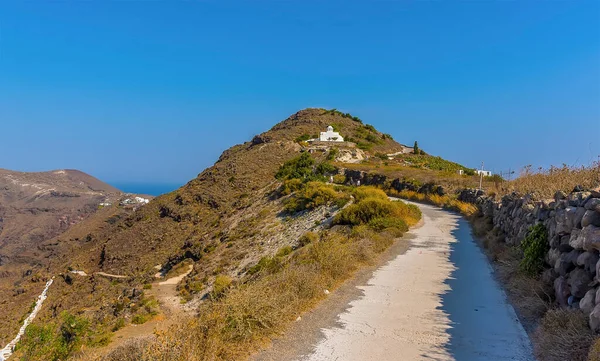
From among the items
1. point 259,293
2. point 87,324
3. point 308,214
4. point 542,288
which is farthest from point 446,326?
point 308,214

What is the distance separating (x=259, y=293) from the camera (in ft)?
22.1

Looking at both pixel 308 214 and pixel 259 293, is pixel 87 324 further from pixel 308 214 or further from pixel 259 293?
pixel 308 214

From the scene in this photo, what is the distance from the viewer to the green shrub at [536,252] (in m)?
8.30

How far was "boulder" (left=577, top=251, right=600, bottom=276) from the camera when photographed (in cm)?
562

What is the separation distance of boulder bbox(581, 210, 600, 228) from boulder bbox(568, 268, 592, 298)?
2.37 ft

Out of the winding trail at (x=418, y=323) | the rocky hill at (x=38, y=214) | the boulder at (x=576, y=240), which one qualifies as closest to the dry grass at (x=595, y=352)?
the winding trail at (x=418, y=323)

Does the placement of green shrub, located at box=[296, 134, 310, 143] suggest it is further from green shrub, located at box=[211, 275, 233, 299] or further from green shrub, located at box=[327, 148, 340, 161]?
green shrub, located at box=[211, 275, 233, 299]

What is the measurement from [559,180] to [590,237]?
6810 mm

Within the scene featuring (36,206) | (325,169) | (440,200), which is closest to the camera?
(440,200)

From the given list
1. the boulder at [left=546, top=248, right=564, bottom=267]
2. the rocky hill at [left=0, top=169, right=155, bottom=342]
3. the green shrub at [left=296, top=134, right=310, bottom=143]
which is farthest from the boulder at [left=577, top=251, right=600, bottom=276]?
the green shrub at [left=296, top=134, right=310, bottom=143]

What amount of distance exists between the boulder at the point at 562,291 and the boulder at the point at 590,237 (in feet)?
3.43

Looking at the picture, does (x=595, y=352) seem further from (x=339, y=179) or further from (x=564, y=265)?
(x=339, y=179)

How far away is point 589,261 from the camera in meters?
5.76

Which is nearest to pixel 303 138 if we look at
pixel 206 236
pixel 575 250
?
pixel 206 236
